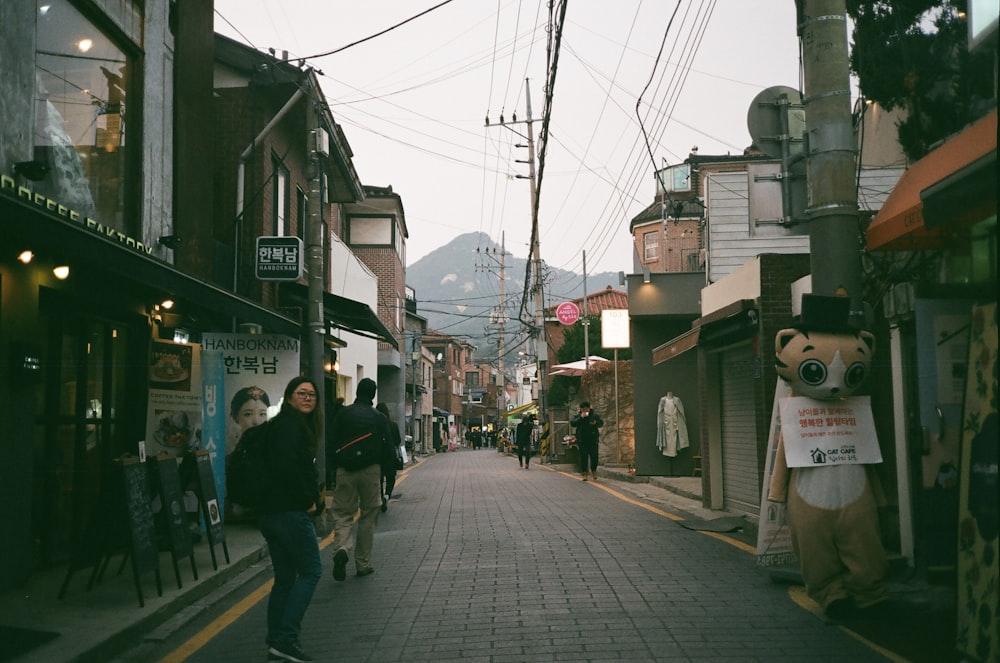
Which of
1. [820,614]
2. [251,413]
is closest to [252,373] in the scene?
[251,413]

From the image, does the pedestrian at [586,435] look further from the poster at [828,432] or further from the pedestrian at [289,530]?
the pedestrian at [289,530]

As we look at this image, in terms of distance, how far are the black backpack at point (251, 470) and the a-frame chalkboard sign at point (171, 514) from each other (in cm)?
231

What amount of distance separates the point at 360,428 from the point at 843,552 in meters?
4.61

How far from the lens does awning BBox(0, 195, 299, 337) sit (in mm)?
5512

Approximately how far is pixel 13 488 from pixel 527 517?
7447 millimetres

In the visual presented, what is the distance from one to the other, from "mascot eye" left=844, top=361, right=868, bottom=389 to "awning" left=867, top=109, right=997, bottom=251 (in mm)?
1105

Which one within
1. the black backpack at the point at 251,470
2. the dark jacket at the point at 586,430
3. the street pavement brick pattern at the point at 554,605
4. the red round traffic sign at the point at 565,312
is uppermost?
the red round traffic sign at the point at 565,312

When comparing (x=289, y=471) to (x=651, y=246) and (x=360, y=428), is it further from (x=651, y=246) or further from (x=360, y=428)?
(x=651, y=246)

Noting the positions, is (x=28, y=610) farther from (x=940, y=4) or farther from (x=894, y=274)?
(x=940, y=4)

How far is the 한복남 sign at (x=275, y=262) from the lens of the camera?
48.0ft

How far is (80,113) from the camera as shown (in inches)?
373

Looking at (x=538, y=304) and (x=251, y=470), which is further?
(x=538, y=304)

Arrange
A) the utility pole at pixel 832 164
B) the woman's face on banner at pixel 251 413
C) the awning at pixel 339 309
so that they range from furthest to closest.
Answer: the awning at pixel 339 309 → the woman's face on banner at pixel 251 413 → the utility pole at pixel 832 164

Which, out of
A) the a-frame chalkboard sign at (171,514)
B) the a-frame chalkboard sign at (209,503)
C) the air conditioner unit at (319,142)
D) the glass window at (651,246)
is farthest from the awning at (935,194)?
the glass window at (651,246)
